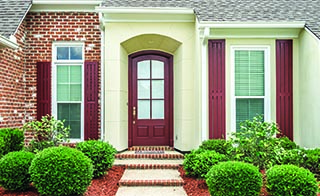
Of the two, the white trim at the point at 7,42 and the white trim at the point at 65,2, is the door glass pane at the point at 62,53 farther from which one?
the white trim at the point at 7,42

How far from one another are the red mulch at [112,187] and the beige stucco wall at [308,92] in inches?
103

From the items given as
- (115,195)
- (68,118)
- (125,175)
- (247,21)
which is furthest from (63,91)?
(247,21)

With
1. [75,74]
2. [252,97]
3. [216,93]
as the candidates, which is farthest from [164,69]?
[252,97]

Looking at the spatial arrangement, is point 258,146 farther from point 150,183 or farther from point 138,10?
point 138,10

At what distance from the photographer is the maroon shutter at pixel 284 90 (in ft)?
28.4

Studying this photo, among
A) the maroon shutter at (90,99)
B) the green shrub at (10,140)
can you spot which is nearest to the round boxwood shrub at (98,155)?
the green shrub at (10,140)

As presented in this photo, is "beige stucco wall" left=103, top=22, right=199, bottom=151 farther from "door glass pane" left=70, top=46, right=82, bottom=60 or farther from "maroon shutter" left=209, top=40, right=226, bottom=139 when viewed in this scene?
"door glass pane" left=70, top=46, right=82, bottom=60

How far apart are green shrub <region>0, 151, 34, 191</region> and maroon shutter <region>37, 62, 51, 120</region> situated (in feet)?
10.7

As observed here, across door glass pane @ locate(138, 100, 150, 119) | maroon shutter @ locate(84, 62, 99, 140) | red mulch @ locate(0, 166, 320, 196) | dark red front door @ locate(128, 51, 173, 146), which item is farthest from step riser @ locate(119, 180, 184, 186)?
door glass pane @ locate(138, 100, 150, 119)

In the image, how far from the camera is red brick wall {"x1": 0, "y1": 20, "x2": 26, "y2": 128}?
27.1 ft

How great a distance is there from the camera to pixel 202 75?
839cm

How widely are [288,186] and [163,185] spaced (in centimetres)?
231

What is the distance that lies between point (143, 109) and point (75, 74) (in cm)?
206

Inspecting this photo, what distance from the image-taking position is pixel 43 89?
9.27m
